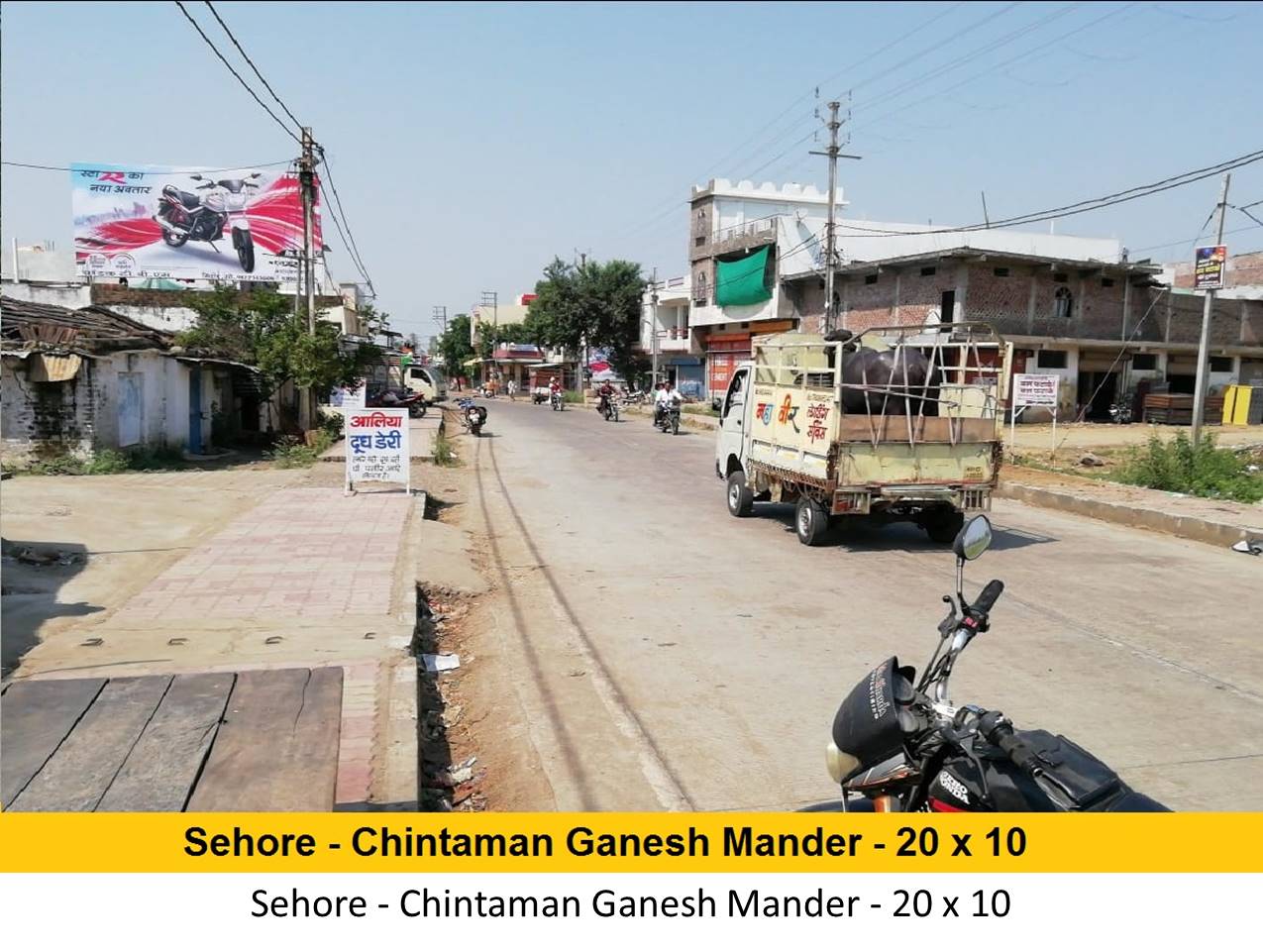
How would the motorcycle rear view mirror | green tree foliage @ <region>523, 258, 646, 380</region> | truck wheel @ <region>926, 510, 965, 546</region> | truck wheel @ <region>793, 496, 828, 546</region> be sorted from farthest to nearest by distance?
1. green tree foliage @ <region>523, 258, 646, 380</region>
2. truck wheel @ <region>926, 510, 965, 546</region>
3. truck wheel @ <region>793, 496, 828, 546</region>
4. the motorcycle rear view mirror

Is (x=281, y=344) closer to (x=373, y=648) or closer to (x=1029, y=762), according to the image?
(x=373, y=648)

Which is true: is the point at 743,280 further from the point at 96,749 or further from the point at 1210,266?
the point at 96,749

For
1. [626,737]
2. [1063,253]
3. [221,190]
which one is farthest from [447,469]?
[1063,253]

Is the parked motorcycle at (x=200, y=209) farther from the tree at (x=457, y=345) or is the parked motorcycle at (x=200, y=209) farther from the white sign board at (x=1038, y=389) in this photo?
the tree at (x=457, y=345)

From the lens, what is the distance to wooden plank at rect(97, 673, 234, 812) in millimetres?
3500

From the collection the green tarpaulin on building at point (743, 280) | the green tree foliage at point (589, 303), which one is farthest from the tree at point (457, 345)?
Result: the green tarpaulin on building at point (743, 280)

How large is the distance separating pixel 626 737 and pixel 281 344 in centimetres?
1860

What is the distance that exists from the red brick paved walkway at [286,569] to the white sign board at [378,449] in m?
1.02

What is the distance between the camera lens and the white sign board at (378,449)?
12625 mm

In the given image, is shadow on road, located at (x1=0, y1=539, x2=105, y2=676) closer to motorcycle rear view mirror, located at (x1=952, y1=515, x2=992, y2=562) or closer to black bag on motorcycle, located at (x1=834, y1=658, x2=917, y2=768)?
black bag on motorcycle, located at (x1=834, y1=658, x2=917, y2=768)

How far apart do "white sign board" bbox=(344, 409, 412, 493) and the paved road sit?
173cm

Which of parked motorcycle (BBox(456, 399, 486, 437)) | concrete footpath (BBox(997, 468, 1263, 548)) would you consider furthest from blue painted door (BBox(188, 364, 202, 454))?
concrete footpath (BBox(997, 468, 1263, 548))

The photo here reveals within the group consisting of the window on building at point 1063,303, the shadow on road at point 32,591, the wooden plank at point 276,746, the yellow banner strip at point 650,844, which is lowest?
the shadow on road at point 32,591

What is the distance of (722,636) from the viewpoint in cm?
665
